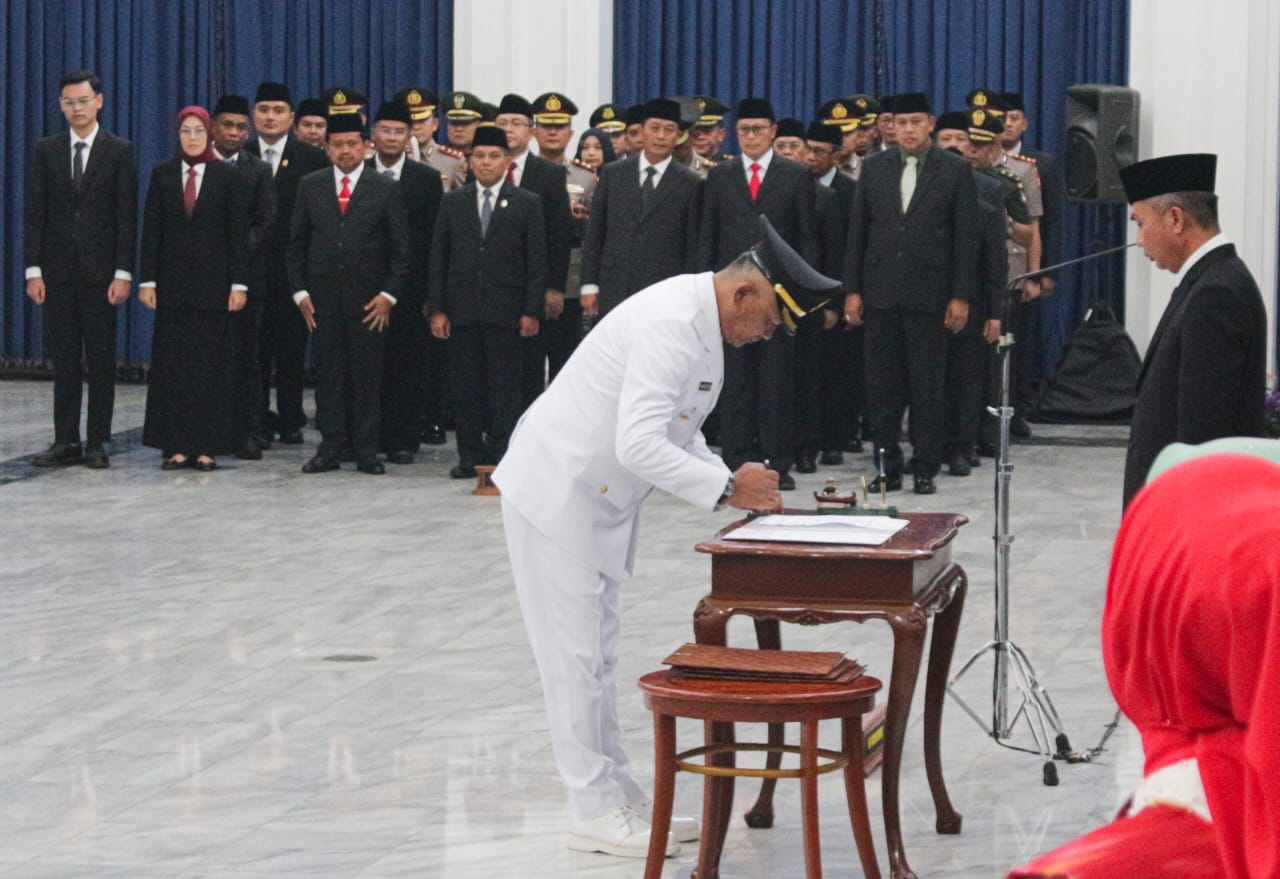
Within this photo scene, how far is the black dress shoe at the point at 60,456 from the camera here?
950cm

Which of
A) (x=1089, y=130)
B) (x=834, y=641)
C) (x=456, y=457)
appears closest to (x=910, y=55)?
(x=1089, y=130)

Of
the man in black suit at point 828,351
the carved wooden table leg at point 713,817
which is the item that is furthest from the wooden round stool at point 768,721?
the man in black suit at point 828,351

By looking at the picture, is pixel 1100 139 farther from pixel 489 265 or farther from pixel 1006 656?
pixel 1006 656

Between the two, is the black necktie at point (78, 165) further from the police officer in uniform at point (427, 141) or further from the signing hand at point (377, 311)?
the police officer in uniform at point (427, 141)

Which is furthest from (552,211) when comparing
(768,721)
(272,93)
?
(768,721)

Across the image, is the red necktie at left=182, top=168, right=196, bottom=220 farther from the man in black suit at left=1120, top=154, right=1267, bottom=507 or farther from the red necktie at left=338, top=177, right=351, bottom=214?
the man in black suit at left=1120, top=154, right=1267, bottom=507

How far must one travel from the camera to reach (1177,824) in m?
1.85

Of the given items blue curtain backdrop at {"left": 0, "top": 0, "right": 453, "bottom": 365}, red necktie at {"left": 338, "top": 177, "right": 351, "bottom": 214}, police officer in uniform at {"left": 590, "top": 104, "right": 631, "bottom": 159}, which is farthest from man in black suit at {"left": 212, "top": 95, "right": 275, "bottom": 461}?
blue curtain backdrop at {"left": 0, "top": 0, "right": 453, "bottom": 365}

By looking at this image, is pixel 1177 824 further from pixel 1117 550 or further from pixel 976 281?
pixel 976 281

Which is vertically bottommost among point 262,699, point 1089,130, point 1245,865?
point 262,699

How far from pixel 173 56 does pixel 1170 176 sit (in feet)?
32.7

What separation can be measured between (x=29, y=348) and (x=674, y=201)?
6.07 metres

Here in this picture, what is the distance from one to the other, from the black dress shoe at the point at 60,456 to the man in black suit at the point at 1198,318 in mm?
6335

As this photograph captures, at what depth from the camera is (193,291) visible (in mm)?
9430
